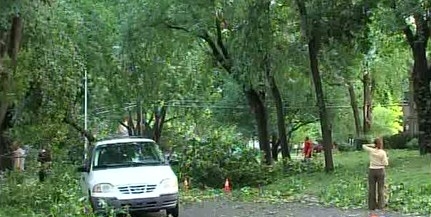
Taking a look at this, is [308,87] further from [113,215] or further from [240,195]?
[113,215]

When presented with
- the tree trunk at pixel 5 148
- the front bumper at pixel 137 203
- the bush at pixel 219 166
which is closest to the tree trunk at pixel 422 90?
the bush at pixel 219 166

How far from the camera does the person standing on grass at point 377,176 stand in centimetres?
1520

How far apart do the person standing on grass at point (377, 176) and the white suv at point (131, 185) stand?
403cm

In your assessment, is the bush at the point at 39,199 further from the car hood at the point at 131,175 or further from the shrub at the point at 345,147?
the shrub at the point at 345,147

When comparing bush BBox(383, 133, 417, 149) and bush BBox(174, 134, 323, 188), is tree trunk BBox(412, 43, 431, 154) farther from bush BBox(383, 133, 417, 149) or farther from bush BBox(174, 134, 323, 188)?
bush BBox(383, 133, 417, 149)

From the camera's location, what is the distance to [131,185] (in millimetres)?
14523

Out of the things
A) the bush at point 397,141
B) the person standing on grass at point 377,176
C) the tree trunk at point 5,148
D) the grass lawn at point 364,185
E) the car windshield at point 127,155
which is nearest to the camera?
the person standing on grass at point 377,176

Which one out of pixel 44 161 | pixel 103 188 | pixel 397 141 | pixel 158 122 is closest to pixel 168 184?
pixel 103 188

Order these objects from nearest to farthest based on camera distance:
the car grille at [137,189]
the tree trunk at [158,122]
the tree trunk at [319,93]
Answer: the car grille at [137,189] < the tree trunk at [319,93] < the tree trunk at [158,122]

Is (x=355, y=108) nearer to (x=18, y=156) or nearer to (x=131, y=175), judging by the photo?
(x=18, y=156)

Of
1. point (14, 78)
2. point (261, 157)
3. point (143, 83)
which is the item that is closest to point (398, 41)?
point (261, 157)

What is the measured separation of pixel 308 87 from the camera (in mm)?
37812

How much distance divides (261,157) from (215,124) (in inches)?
819

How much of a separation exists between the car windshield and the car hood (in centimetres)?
38
